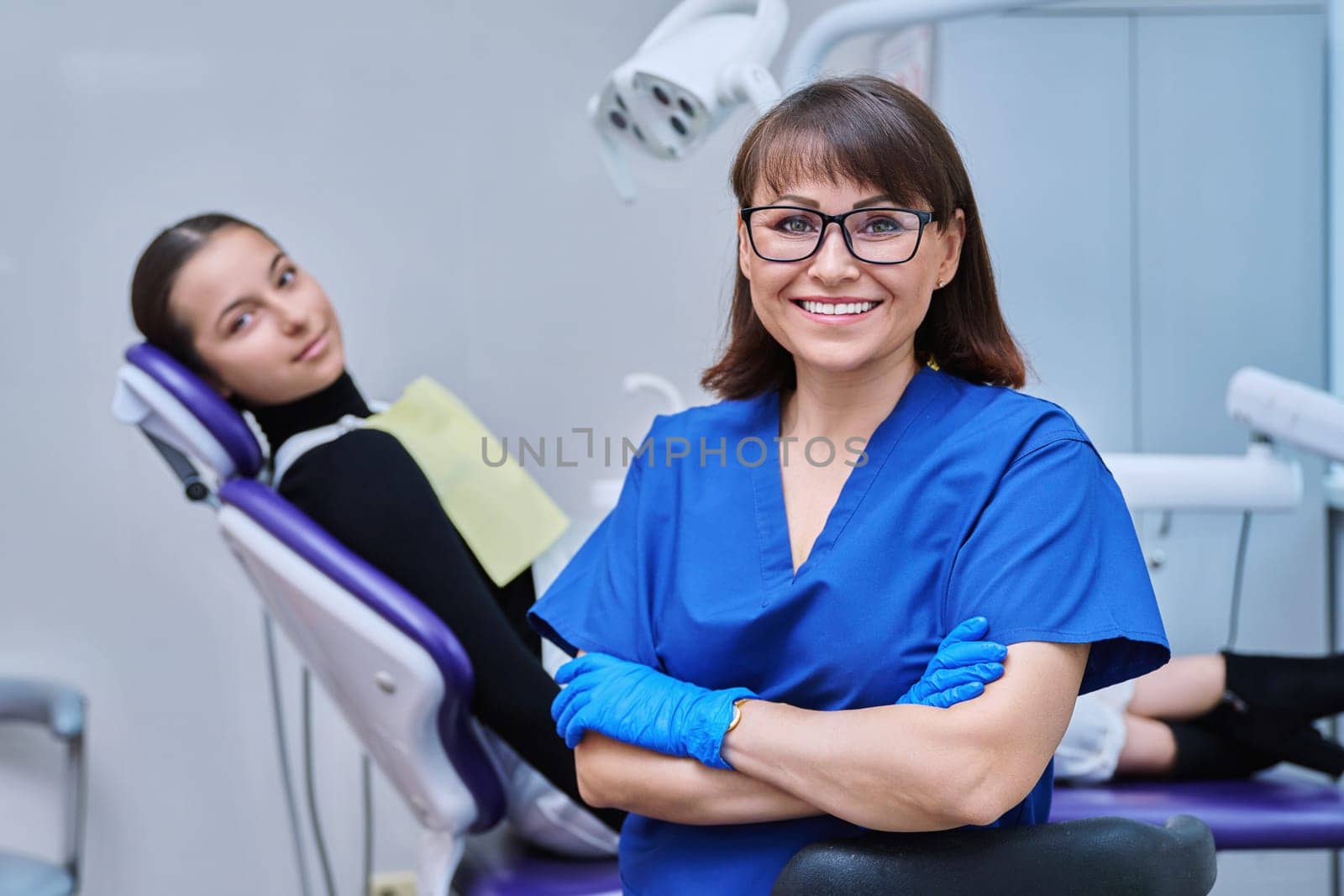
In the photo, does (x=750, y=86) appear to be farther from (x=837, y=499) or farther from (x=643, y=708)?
(x=643, y=708)

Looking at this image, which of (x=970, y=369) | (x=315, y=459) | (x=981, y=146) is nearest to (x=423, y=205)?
(x=315, y=459)

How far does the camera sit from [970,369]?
1.07 m

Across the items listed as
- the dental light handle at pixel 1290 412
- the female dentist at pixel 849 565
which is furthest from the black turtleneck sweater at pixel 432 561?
the dental light handle at pixel 1290 412

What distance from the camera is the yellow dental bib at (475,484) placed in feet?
5.28

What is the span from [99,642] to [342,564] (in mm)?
1062

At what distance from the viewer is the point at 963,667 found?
2.84 ft

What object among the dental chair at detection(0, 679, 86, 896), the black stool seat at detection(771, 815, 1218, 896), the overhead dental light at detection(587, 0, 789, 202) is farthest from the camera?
the dental chair at detection(0, 679, 86, 896)

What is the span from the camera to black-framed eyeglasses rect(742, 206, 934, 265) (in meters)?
0.95

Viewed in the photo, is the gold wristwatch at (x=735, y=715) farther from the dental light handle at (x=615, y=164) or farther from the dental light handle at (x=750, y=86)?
the dental light handle at (x=615, y=164)

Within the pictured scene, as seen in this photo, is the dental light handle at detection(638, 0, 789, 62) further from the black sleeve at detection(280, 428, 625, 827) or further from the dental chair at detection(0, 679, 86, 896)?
the dental chair at detection(0, 679, 86, 896)

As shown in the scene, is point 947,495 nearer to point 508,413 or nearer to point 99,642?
point 508,413

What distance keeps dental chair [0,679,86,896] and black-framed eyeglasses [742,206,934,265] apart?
1.57 m

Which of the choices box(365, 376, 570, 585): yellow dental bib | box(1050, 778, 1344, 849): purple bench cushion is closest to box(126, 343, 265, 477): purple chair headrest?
box(365, 376, 570, 585): yellow dental bib

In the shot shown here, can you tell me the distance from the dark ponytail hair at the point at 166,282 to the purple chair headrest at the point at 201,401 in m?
0.06
